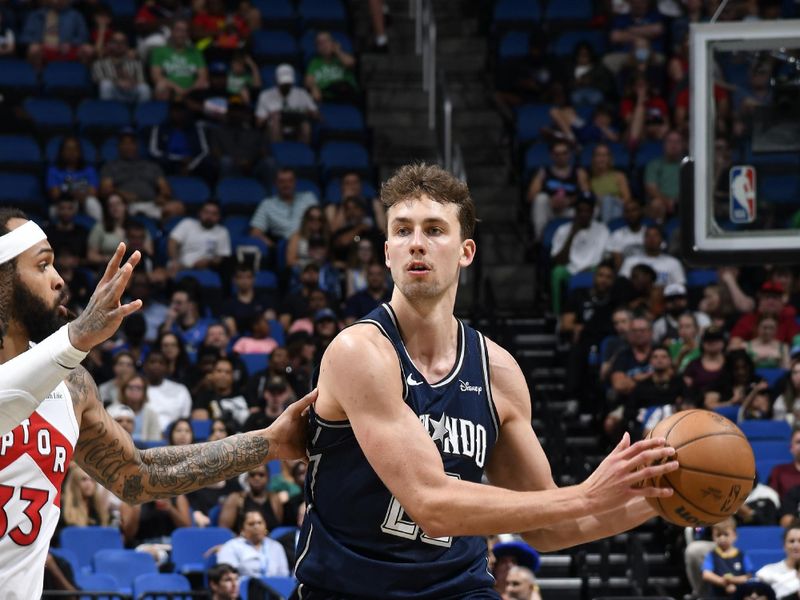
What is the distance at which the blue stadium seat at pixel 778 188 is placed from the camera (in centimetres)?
830

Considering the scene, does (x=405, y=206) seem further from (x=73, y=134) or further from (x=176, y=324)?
(x=73, y=134)

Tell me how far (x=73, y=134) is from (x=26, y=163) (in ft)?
2.62

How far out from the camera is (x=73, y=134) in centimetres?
1527

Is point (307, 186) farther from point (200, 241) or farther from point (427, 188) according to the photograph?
point (427, 188)

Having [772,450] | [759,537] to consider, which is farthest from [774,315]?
[759,537]

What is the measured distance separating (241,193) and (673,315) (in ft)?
15.9

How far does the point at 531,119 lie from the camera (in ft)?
53.0

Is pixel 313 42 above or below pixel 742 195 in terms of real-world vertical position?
above

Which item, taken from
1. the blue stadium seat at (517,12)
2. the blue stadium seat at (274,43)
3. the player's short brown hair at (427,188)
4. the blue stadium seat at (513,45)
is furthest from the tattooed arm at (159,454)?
the blue stadium seat at (517,12)

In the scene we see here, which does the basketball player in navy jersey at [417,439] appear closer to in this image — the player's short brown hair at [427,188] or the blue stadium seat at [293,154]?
the player's short brown hair at [427,188]

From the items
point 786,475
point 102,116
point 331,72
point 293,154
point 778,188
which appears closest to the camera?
point 778,188

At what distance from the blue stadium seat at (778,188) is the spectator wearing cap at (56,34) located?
9702 millimetres

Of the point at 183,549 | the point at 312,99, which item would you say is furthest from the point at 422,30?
the point at 183,549

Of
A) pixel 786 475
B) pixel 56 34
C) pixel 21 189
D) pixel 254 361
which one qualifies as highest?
pixel 56 34
